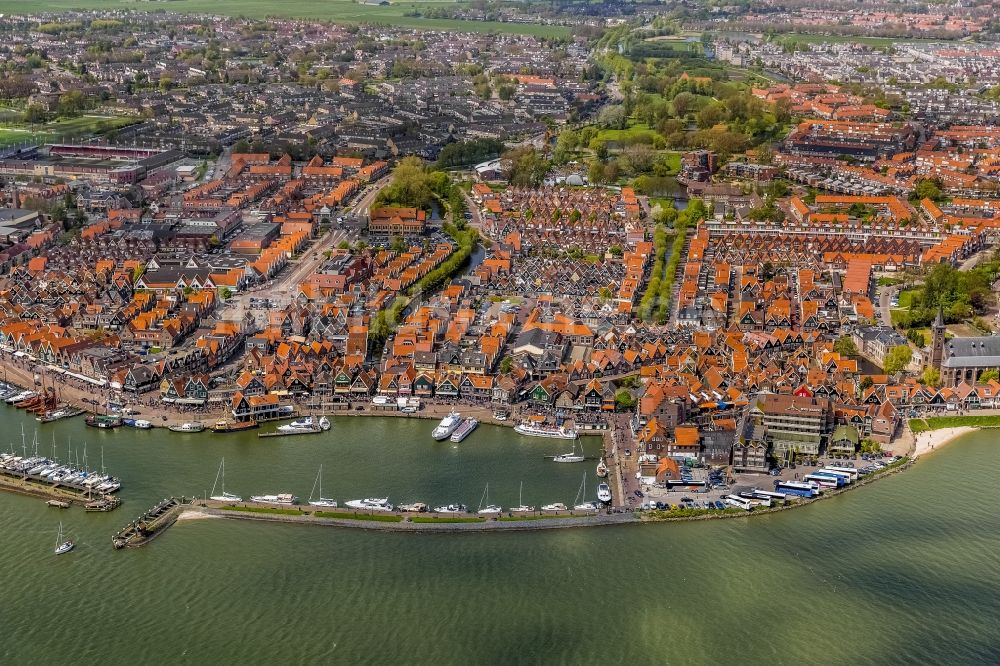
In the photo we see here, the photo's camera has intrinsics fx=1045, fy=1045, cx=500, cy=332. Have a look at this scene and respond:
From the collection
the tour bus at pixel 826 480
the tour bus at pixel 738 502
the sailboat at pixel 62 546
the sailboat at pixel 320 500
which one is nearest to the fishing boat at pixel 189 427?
the sailboat at pixel 320 500

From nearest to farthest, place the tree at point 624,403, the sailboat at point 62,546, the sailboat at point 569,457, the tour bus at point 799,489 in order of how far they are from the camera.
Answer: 1. the sailboat at point 62,546
2. the tour bus at point 799,489
3. the sailboat at point 569,457
4. the tree at point 624,403

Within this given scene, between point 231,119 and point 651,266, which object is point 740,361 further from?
point 231,119

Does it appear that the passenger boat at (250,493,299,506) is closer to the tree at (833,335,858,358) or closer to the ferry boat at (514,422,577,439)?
the ferry boat at (514,422,577,439)

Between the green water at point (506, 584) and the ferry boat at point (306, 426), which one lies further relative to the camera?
the ferry boat at point (306, 426)

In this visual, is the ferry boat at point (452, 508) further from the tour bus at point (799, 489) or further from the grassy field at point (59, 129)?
the grassy field at point (59, 129)

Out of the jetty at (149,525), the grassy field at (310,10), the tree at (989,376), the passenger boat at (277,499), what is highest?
the grassy field at (310,10)

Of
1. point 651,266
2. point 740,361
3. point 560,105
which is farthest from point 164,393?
point 560,105

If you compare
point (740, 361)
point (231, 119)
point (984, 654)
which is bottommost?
point (984, 654)
